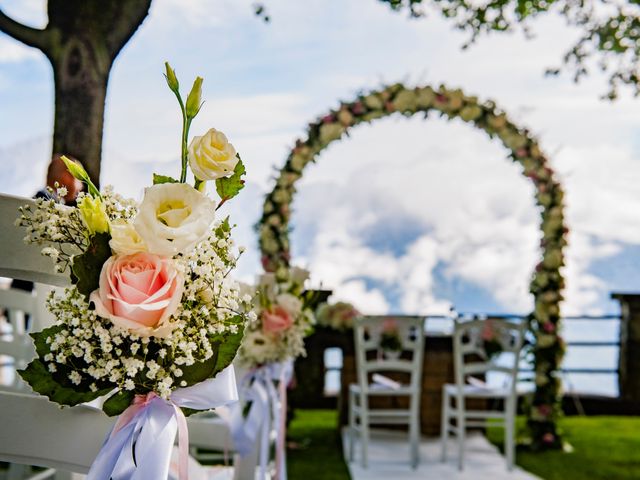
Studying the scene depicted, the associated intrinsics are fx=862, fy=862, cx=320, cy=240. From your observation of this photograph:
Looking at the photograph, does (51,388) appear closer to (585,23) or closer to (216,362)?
(216,362)

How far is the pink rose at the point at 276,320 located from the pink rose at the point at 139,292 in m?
1.75

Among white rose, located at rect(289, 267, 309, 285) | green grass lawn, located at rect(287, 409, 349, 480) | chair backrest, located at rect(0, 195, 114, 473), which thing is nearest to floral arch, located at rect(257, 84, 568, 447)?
green grass lawn, located at rect(287, 409, 349, 480)

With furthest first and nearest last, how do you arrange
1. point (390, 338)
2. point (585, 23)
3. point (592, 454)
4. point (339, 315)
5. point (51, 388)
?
point (585, 23) < point (339, 315) < point (592, 454) < point (390, 338) < point (51, 388)

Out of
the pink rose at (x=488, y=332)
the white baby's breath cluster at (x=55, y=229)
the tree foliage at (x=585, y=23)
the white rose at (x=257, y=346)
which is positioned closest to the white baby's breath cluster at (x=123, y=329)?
the white baby's breath cluster at (x=55, y=229)

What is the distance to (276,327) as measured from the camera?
3.12 metres

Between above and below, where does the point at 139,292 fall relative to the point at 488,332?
above

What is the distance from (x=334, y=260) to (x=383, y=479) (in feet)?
18.8

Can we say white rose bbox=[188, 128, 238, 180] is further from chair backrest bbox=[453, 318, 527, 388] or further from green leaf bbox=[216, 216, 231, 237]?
chair backrest bbox=[453, 318, 527, 388]

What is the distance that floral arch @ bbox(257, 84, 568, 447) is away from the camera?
7785 mm

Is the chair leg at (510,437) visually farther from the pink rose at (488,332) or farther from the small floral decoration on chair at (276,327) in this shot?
the small floral decoration on chair at (276,327)

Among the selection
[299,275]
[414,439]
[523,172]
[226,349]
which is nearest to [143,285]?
[226,349]

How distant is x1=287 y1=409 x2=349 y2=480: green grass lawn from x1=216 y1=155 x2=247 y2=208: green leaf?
529 cm

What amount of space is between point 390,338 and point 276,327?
428cm

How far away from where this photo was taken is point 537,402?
786 centimetres
